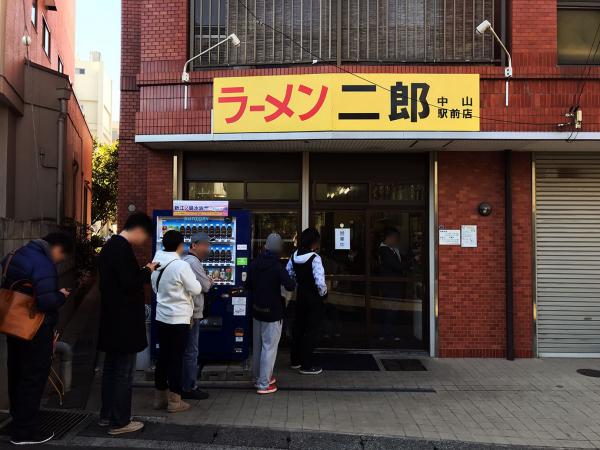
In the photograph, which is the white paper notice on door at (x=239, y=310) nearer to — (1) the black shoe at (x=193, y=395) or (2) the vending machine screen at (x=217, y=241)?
(2) the vending machine screen at (x=217, y=241)

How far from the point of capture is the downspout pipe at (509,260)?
7617 millimetres

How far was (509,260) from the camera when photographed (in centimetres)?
764

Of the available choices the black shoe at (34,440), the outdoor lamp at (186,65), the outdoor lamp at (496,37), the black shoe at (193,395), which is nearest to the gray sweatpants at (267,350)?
the black shoe at (193,395)

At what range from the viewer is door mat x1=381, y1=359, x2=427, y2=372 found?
23.6 feet

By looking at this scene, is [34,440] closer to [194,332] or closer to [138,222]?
[194,332]

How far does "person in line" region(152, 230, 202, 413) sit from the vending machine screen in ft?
4.35

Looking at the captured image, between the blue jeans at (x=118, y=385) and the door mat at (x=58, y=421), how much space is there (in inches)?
19.1

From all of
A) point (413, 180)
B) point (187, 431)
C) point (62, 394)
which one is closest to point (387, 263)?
point (413, 180)

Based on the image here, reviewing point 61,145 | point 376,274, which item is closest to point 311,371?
point 376,274

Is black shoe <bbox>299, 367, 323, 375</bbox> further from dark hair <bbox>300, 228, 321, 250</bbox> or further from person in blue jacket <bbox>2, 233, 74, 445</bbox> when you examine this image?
person in blue jacket <bbox>2, 233, 74, 445</bbox>

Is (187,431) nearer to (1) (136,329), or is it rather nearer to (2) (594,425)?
(1) (136,329)

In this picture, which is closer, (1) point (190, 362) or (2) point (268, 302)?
(1) point (190, 362)

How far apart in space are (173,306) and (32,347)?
1.26 meters

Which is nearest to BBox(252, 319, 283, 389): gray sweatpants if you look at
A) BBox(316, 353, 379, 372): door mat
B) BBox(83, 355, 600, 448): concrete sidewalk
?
BBox(83, 355, 600, 448): concrete sidewalk
